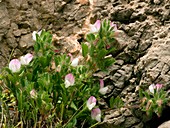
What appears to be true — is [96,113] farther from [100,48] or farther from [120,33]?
[120,33]

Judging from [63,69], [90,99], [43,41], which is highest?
[43,41]

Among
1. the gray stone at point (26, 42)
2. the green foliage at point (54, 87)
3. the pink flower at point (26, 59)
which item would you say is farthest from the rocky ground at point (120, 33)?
the pink flower at point (26, 59)

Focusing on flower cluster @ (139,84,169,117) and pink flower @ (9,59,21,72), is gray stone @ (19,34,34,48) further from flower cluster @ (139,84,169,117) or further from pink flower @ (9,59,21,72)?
flower cluster @ (139,84,169,117)

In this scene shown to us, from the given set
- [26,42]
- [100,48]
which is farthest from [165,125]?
[26,42]

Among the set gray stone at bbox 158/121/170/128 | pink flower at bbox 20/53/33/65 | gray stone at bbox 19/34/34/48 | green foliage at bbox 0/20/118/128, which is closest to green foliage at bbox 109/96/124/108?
green foliage at bbox 0/20/118/128

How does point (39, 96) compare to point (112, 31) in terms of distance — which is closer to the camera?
point (39, 96)

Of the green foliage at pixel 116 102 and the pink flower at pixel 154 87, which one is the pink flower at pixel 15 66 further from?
the pink flower at pixel 154 87

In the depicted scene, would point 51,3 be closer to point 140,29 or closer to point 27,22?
point 27,22

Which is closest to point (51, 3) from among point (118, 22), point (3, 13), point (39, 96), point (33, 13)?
point (33, 13)

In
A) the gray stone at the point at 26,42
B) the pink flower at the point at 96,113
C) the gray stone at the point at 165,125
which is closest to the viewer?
the gray stone at the point at 165,125
